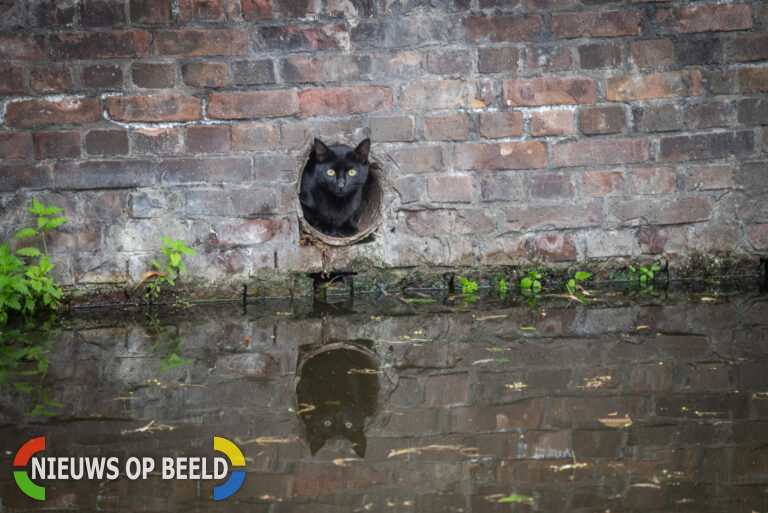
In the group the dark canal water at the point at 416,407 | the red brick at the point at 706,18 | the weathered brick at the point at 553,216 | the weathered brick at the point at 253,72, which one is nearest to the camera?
the dark canal water at the point at 416,407

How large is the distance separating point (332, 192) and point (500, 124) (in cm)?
107

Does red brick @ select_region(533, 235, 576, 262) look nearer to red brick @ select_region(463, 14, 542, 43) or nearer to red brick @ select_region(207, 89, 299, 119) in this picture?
red brick @ select_region(463, 14, 542, 43)

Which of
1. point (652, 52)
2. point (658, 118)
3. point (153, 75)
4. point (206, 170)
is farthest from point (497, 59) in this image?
point (153, 75)

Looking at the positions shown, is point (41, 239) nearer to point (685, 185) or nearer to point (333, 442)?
point (333, 442)

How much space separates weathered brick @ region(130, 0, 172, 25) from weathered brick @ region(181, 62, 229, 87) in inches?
10.5

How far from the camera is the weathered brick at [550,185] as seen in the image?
158 inches

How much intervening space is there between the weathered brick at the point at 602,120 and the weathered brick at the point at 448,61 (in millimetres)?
673

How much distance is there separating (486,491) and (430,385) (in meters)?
0.78

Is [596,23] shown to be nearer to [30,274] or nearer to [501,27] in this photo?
[501,27]

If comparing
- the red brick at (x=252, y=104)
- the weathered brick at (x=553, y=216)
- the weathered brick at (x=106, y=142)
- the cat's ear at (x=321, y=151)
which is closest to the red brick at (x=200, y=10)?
the red brick at (x=252, y=104)

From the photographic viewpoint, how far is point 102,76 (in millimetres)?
3766

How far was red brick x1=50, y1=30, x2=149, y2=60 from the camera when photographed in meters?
3.73

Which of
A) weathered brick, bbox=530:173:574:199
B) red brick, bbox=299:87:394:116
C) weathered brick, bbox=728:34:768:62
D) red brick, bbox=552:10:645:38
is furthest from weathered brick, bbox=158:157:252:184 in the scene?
weathered brick, bbox=728:34:768:62

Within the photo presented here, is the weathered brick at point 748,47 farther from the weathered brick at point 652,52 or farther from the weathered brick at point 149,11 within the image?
the weathered brick at point 149,11
